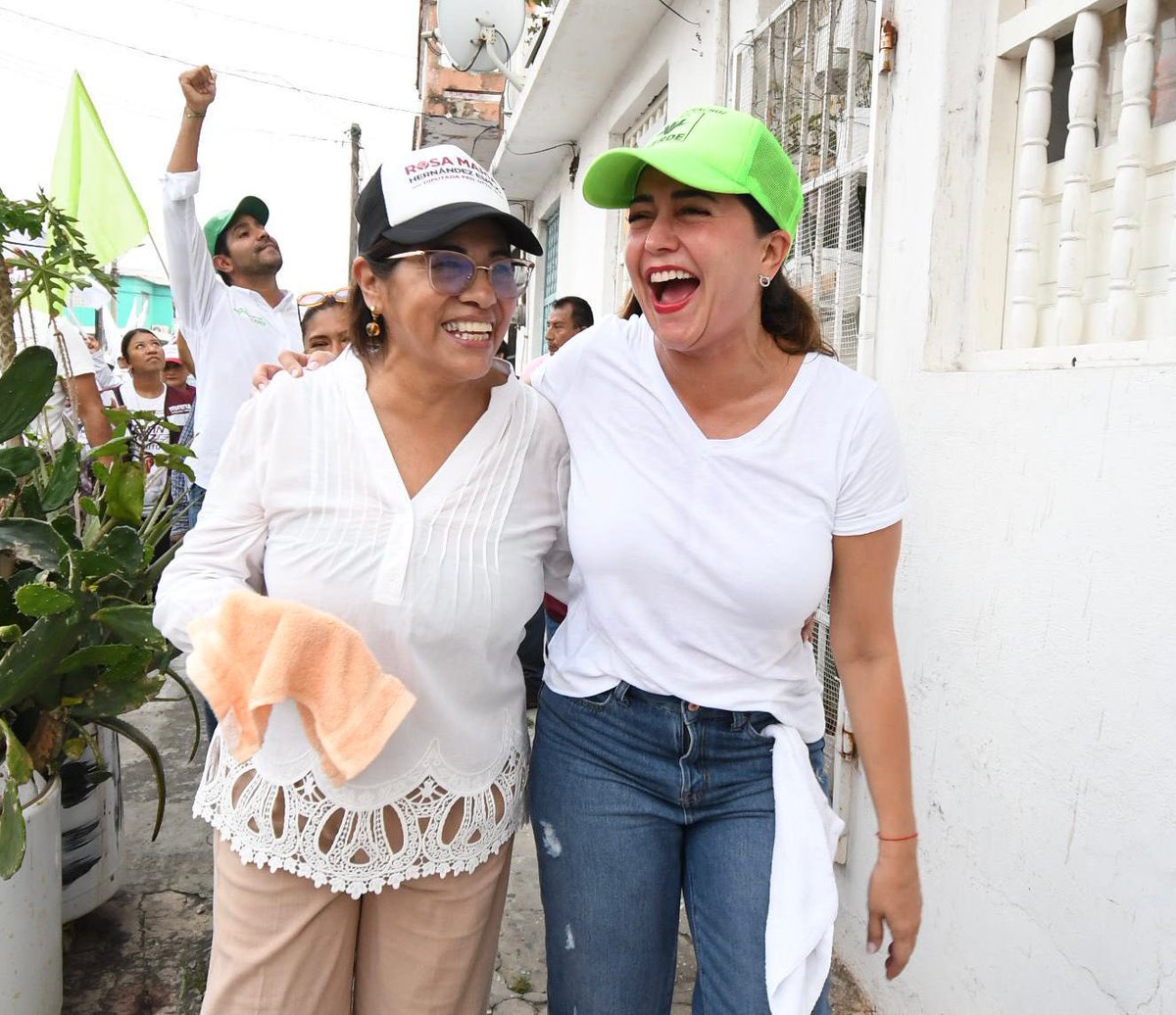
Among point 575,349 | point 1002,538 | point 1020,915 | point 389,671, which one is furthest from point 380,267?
point 1020,915

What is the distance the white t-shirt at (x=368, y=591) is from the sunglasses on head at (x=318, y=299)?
7.43ft

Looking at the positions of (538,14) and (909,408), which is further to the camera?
(538,14)

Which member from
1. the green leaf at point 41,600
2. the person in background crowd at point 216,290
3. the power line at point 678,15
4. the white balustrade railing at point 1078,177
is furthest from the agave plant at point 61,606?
the power line at point 678,15

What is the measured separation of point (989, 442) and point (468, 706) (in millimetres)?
1436

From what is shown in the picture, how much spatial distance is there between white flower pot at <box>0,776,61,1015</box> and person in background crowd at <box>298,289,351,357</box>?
→ 5.84 ft

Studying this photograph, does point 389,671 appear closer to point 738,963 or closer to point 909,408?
point 738,963

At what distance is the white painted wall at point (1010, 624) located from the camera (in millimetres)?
1872

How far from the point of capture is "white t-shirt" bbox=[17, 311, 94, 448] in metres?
2.78

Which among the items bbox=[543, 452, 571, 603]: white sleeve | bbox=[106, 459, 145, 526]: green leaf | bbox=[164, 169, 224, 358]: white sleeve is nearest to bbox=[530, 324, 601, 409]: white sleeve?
bbox=[543, 452, 571, 603]: white sleeve

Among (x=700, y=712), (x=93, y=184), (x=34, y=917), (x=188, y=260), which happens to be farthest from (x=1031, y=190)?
(x=93, y=184)

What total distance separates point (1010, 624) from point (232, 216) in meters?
3.37

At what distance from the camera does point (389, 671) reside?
1.61 m

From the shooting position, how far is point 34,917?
2.43 m

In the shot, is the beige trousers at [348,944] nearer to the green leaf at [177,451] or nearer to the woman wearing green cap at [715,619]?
the woman wearing green cap at [715,619]
